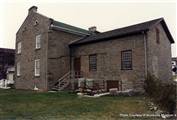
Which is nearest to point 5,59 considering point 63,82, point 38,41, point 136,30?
point 38,41

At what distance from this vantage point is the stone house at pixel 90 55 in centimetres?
1959

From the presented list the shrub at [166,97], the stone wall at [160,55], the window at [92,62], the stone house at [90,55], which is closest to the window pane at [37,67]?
the stone house at [90,55]

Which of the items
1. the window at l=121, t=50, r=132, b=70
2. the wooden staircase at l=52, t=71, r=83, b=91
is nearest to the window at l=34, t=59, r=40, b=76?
the wooden staircase at l=52, t=71, r=83, b=91

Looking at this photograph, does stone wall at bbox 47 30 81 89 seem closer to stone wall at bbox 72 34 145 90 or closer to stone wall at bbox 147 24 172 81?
stone wall at bbox 72 34 145 90

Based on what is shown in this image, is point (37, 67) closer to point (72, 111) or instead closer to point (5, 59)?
point (72, 111)

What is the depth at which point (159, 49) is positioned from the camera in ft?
70.4

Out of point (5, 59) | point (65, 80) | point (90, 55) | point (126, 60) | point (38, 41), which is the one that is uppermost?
point (38, 41)

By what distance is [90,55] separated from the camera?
76.8 feet

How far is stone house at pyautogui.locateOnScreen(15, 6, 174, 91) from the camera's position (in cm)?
1959

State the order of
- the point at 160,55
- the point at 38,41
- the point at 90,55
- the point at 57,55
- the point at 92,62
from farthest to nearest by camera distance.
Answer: the point at 38,41
the point at 57,55
the point at 90,55
the point at 92,62
the point at 160,55

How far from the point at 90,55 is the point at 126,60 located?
436cm

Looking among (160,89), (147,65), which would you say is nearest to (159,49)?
(147,65)

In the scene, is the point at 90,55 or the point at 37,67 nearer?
the point at 90,55

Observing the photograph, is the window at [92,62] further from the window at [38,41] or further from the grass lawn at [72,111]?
the grass lawn at [72,111]
